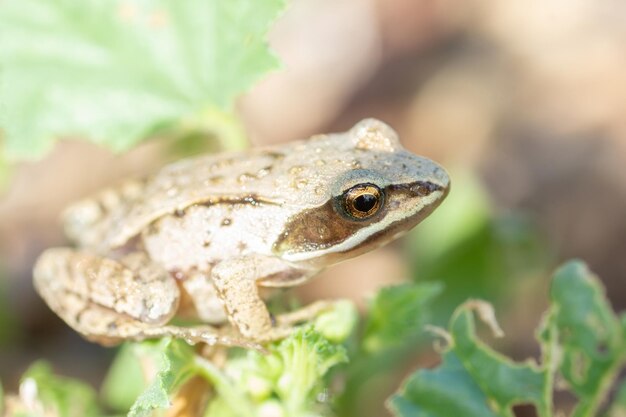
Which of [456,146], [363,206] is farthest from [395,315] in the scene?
[456,146]

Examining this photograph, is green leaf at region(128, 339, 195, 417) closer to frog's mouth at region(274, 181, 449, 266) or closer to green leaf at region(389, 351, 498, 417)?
frog's mouth at region(274, 181, 449, 266)

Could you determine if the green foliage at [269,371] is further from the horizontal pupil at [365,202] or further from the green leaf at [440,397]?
the horizontal pupil at [365,202]

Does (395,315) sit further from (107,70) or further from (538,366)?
(107,70)

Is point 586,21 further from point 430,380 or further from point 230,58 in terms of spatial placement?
point 430,380

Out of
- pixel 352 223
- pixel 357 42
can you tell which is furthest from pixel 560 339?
pixel 357 42

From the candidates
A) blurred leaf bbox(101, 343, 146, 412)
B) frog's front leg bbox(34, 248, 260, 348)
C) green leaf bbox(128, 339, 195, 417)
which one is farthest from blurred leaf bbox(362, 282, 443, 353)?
blurred leaf bbox(101, 343, 146, 412)
